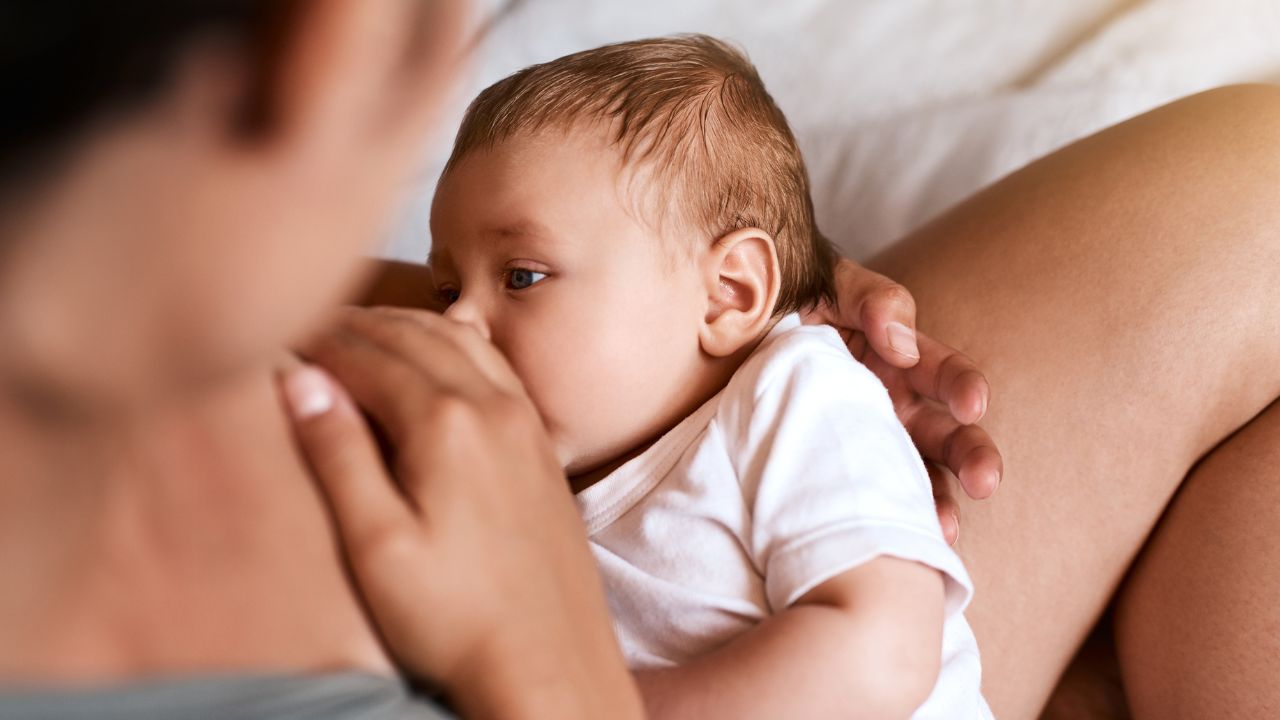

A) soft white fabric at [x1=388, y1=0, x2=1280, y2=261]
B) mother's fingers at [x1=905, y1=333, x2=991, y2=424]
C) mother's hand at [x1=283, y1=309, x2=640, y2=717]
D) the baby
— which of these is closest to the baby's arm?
the baby

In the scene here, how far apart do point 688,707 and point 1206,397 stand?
2.05ft

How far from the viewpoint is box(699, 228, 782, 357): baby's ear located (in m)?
0.99

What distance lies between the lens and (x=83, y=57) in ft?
0.94

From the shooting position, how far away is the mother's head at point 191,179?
0.30 metres

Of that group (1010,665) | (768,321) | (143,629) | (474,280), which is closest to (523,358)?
(474,280)

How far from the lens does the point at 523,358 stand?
919 mm

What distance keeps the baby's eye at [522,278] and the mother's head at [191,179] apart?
56 centimetres

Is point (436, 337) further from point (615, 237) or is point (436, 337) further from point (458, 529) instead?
point (615, 237)

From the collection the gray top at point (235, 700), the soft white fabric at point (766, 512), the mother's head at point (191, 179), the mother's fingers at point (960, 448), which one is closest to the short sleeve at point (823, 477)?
the soft white fabric at point (766, 512)

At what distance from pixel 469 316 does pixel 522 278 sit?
0.05 meters

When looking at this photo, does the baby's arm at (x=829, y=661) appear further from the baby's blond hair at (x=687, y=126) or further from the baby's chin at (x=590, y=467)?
the baby's blond hair at (x=687, y=126)

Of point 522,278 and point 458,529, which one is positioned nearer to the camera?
point 458,529

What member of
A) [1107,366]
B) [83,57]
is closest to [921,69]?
[1107,366]

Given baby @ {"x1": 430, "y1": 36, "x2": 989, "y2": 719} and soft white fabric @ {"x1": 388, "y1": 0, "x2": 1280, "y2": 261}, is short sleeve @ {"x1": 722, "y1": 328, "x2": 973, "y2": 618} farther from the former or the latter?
soft white fabric @ {"x1": 388, "y1": 0, "x2": 1280, "y2": 261}
